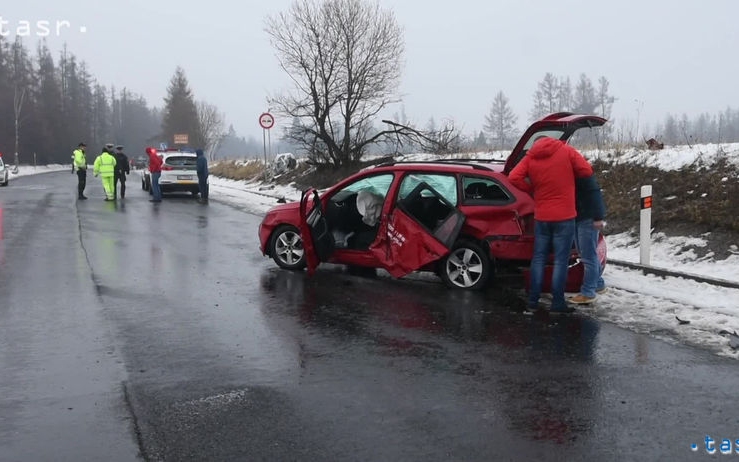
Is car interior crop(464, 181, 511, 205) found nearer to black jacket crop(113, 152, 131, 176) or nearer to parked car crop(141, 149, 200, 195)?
black jacket crop(113, 152, 131, 176)

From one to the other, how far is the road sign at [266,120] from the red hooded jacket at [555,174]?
20.0 metres

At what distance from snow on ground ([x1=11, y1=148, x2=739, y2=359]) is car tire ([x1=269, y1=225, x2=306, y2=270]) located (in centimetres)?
390

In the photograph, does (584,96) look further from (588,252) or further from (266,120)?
(588,252)

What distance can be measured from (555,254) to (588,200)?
2.27 feet

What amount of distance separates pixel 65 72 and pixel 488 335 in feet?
435

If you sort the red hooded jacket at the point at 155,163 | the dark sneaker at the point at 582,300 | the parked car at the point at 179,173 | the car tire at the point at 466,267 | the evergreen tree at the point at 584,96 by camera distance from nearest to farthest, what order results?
the dark sneaker at the point at 582,300
the car tire at the point at 466,267
the red hooded jacket at the point at 155,163
the parked car at the point at 179,173
the evergreen tree at the point at 584,96

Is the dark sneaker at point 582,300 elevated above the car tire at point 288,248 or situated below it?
below

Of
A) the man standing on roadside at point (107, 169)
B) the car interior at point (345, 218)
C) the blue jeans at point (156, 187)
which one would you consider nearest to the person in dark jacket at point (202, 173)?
the blue jeans at point (156, 187)

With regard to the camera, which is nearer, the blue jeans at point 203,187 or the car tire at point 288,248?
the car tire at point 288,248

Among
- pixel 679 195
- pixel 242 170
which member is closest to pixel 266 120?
pixel 242 170

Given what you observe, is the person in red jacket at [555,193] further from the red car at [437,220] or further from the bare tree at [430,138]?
the bare tree at [430,138]

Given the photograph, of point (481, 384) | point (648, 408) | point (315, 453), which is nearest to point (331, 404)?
point (315, 453)

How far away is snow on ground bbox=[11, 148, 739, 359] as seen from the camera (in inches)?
232

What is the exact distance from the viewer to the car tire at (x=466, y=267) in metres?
7.51
